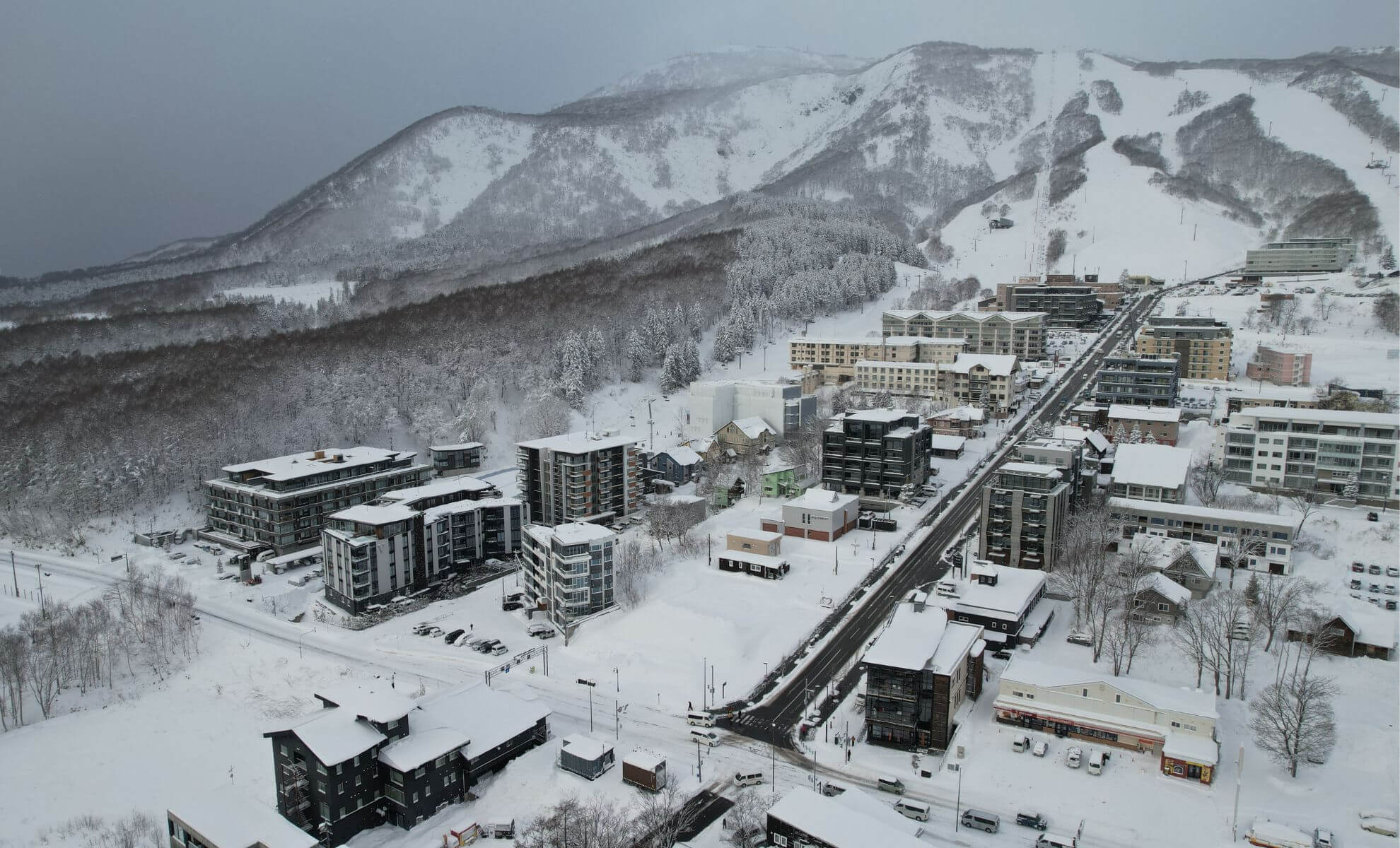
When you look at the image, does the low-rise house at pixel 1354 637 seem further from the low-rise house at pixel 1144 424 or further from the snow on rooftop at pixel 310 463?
the snow on rooftop at pixel 310 463

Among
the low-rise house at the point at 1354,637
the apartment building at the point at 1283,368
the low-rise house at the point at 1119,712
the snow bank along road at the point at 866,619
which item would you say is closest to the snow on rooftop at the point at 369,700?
the snow bank along road at the point at 866,619

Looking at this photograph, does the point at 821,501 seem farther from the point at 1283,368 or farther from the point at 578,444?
the point at 1283,368

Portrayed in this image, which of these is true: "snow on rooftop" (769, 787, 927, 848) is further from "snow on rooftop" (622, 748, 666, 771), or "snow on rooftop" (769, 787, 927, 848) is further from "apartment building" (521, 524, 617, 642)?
"apartment building" (521, 524, 617, 642)

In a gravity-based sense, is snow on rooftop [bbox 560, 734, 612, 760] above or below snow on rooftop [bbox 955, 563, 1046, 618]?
below

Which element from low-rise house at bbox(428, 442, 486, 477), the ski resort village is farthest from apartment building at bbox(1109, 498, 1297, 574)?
low-rise house at bbox(428, 442, 486, 477)

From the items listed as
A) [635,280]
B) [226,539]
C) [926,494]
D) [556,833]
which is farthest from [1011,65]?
[556,833]
